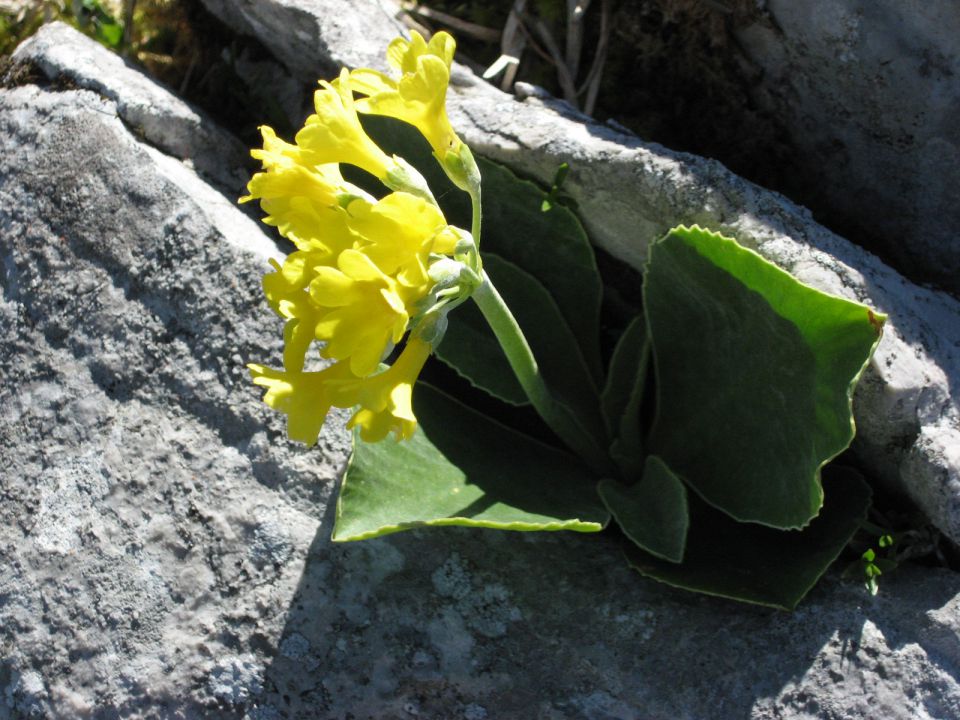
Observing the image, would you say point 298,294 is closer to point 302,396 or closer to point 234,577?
point 302,396

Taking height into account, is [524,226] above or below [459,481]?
above

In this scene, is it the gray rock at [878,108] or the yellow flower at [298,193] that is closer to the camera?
the yellow flower at [298,193]

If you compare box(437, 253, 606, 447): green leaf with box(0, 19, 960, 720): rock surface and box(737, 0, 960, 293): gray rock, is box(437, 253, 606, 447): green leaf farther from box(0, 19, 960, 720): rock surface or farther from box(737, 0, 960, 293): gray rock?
box(737, 0, 960, 293): gray rock

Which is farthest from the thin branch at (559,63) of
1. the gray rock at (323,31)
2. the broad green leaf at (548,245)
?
the broad green leaf at (548,245)

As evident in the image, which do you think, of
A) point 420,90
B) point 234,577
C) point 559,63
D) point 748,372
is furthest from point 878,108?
point 234,577

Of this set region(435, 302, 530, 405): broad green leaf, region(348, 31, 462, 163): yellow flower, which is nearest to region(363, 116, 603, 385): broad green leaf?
region(435, 302, 530, 405): broad green leaf

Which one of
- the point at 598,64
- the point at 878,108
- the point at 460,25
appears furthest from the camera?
the point at 460,25

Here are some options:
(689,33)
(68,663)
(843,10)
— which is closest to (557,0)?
(689,33)

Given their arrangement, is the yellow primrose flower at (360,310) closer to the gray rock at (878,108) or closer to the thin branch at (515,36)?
the gray rock at (878,108)
